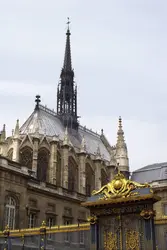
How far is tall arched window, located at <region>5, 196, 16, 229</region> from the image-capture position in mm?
29427

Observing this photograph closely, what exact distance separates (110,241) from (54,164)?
3327cm

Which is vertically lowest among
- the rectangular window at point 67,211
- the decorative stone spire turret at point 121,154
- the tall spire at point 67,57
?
the rectangular window at point 67,211

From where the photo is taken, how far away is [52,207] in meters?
35.2

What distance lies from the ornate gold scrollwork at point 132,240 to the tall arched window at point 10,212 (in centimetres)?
1831

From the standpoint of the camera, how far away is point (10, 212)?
30.0 metres

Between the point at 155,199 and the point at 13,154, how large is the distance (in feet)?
112

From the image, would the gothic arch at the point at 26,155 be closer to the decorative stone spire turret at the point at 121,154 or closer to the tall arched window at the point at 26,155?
the tall arched window at the point at 26,155

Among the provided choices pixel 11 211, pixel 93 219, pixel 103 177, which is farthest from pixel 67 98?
pixel 93 219

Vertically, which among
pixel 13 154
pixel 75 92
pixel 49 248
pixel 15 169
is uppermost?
pixel 75 92

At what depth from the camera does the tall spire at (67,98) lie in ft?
198

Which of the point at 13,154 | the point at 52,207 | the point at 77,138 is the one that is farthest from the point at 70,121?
the point at 52,207

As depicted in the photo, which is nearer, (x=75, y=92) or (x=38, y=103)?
(x=38, y=103)

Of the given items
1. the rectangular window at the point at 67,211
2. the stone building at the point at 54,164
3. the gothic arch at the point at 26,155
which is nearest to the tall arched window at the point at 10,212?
the stone building at the point at 54,164

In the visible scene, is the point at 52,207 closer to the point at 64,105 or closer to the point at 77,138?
the point at 77,138
